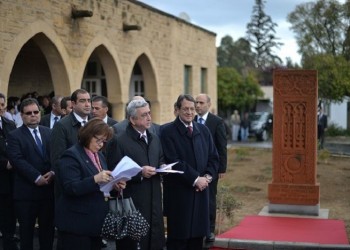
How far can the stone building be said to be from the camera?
12953 mm

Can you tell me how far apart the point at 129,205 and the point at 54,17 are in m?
9.51

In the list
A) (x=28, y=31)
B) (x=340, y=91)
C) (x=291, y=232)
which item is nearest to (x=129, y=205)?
(x=291, y=232)

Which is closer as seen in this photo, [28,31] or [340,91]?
[28,31]

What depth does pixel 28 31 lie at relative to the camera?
1284 cm

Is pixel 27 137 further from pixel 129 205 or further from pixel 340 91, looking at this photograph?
pixel 340 91

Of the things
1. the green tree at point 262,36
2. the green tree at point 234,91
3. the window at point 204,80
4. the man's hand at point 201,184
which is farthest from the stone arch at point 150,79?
the green tree at point 262,36

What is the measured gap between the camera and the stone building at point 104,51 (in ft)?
42.5

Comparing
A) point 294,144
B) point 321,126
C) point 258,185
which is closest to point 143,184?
point 294,144

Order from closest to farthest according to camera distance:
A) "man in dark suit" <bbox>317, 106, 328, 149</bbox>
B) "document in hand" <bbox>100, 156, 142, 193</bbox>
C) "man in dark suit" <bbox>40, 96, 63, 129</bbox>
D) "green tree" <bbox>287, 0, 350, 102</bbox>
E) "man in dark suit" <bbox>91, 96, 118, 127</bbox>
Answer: "document in hand" <bbox>100, 156, 142, 193</bbox>
"man in dark suit" <bbox>91, 96, 118, 127</bbox>
"man in dark suit" <bbox>40, 96, 63, 129</bbox>
"man in dark suit" <bbox>317, 106, 328, 149</bbox>
"green tree" <bbox>287, 0, 350, 102</bbox>

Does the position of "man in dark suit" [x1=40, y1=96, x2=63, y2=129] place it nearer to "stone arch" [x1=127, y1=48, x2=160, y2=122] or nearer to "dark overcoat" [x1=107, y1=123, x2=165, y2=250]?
"dark overcoat" [x1=107, y1=123, x2=165, y2=250]

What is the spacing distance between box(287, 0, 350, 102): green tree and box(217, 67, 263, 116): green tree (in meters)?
5.24

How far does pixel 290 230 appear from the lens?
8.52 metres

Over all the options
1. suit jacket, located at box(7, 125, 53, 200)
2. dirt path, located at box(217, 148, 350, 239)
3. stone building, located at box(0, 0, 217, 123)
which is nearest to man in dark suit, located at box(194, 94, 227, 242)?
dirt path, located at box(217, 148, 350, 239)

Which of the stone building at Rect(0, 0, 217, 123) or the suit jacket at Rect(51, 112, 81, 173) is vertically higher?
the stone building at Rect(0, 0, 217, 123)
